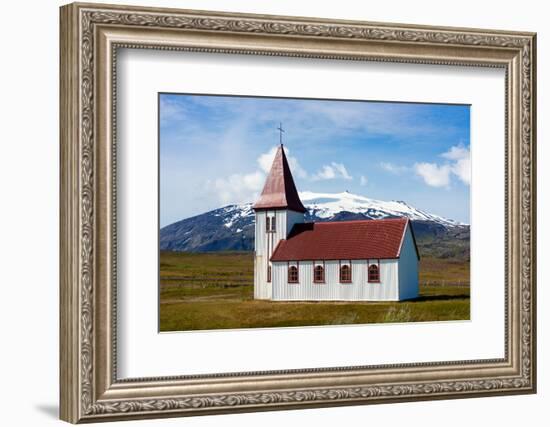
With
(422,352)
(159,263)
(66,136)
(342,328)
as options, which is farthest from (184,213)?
(422,352)

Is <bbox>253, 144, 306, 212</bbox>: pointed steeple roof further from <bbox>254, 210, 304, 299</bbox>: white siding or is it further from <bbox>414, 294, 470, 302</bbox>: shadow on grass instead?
<bbox>414, 294, 470, 302</bbox>: shadow on grass

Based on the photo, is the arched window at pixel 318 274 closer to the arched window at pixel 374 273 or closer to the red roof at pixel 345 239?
the red roof at pixel 345 239

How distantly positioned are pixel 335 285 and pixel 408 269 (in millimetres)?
622

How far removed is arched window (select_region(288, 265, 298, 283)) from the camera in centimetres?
798

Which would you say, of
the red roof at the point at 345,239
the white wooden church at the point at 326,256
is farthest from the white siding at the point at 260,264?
the red roof at the point at 345,239

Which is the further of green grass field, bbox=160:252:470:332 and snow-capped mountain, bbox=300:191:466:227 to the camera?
snow-capped mountain, bbox=300:191:466:227

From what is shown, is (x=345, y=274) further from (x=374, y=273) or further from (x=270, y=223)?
(x=270, y=223)

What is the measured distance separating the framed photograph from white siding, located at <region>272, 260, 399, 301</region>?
14 millimetres

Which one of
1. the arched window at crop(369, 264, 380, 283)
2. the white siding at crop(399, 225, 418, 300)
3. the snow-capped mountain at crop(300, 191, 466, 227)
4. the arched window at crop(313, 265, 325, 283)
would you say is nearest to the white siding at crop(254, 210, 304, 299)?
A: the snow-capped mountain at crop(300, 191, 466, 227)

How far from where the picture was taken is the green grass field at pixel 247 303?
24.9 ft

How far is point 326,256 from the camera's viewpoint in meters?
8.18

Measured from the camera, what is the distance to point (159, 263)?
7492 mm

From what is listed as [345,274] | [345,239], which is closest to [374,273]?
[345,274]

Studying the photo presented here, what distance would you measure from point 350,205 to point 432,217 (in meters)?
0.71
